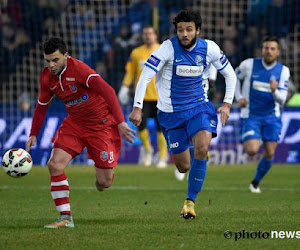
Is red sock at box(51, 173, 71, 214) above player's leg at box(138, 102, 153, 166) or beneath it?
above

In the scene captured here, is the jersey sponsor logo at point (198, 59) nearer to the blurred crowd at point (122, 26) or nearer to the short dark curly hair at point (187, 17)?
the short dark curly hair at point (187, 17)

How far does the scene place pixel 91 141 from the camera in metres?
7.88

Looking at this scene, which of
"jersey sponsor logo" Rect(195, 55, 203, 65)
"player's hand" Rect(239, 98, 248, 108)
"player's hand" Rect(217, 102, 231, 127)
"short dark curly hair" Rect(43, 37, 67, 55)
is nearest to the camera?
"short dark curly hair" Rect(43, 37, 67, 55)

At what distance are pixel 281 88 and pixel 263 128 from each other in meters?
0.65

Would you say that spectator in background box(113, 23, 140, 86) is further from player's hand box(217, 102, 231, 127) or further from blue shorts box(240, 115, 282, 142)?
player's hand box(217, 102, 231, 127)

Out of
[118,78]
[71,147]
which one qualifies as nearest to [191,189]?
[71,147]

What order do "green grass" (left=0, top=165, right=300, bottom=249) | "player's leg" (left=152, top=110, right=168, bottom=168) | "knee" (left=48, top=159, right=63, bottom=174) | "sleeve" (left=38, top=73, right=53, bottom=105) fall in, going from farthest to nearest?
1. "player's leg" (left=152, top=110, right=168, bottom=168)
2. "sleeve" (left=38, top=73, right=53, bottom=105)
3. "knee" (left=48, top=159, right=63, bottom=174)
4. "green grass" (left=0, top=165, right=300, bottom=249)

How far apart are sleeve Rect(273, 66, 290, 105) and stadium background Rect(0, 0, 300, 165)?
6.47 metres

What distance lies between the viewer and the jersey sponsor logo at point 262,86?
1134cm

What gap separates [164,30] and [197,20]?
11.1 m

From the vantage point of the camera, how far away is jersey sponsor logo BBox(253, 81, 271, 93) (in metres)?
11.3

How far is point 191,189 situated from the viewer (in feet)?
26.0

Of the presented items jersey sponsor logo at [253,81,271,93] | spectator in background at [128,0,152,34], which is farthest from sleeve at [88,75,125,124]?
spectator in background at [128,0,152,34]

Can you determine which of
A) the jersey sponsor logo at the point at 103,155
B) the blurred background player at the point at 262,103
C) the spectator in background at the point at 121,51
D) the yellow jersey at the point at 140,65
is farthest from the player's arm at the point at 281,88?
the spectator in background at the point at 121,51
